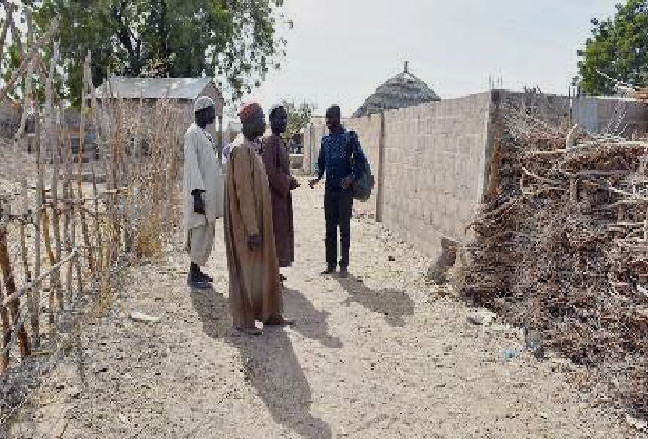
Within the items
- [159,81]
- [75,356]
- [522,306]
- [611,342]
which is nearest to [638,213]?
[611,342]

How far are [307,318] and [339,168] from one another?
1.85m

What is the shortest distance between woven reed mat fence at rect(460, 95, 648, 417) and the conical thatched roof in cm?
1292

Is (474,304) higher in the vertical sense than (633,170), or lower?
lower

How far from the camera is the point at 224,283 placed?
6109 mm

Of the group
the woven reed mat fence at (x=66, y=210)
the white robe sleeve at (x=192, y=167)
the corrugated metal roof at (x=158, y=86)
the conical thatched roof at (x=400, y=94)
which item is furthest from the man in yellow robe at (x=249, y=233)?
the corrugated metal roof at (x=158, y=86)

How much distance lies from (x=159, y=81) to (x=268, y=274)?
65.4ft

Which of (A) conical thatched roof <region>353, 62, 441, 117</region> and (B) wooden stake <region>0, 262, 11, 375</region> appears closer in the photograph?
(B) wooden stake <region>0, 262, 11, 375</region>

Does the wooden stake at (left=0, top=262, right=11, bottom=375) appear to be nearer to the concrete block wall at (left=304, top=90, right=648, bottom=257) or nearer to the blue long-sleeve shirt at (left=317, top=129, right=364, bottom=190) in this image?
the blue long-sleeve shirt at (left=317, top=129, right=364, bottom=190)

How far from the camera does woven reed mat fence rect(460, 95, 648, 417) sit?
3.75 m

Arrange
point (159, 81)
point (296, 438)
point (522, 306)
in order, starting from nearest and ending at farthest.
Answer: point (296, 438) → point (522, 306) → point (159, 81)

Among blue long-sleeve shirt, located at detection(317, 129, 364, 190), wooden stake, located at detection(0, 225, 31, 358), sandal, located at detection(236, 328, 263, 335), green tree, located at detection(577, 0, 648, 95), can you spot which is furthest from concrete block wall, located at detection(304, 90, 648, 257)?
green tree, located at detection(577, 0, 648, 95)

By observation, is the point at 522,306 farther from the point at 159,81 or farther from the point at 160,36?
the point at 160,36

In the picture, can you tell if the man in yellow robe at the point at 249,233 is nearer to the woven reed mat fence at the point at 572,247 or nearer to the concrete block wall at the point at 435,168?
the woven reed mat fence at the point at 572,247

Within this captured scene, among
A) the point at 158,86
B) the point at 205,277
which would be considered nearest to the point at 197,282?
the point at 205,277
